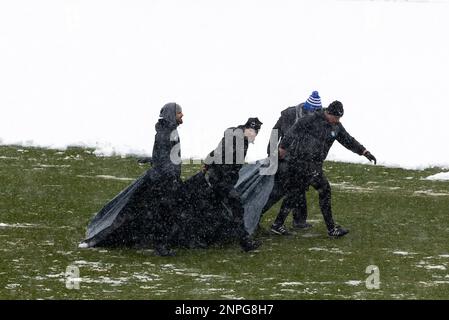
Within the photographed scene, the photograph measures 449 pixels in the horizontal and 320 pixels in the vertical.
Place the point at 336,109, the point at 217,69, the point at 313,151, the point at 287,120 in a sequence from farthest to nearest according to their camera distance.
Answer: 1. the point at 217,69
2. the point at 287,120
3. the point at 313,151
4. the point at 336,109

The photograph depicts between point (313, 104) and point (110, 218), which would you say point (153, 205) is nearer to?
point (110, 218)

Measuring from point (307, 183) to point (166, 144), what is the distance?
2469mm

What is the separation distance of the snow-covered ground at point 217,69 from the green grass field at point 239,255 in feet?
15.8

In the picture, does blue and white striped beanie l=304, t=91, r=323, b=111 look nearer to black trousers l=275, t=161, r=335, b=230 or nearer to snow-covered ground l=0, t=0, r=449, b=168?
black trousers l=275, t=161, r=335, b=230

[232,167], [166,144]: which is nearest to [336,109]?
[232,167]

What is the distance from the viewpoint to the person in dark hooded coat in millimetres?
11680

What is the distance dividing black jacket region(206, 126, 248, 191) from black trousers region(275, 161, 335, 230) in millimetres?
1228

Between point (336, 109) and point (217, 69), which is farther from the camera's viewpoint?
point (217, 69)

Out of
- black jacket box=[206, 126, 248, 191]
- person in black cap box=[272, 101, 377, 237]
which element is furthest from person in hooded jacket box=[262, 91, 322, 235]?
black jacket box=[206, 126, 248, 191]

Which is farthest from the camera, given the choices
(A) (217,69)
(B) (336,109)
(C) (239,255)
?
(A) (217,69)

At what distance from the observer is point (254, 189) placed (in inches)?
521

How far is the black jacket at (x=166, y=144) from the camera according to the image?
11.6 m

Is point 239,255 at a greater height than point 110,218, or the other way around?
point 110,218
